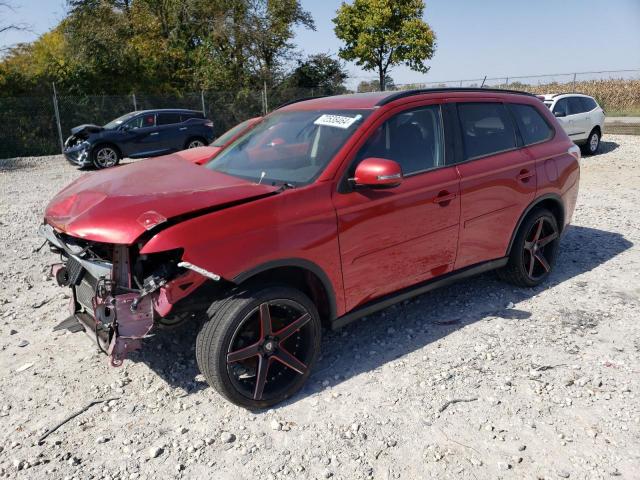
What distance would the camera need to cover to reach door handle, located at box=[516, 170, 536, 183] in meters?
4.42

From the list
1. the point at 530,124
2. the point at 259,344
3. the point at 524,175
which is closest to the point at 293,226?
the point at 259,344

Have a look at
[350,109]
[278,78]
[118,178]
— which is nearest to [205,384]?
[118,178]

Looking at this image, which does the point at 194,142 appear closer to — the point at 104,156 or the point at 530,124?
the point at 104,156

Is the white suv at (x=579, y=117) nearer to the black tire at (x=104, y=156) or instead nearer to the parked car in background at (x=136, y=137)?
the parked car in background at (x=136, y=137)

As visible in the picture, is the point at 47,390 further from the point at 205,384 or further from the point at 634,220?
the point at 634,220

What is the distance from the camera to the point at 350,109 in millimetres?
3701

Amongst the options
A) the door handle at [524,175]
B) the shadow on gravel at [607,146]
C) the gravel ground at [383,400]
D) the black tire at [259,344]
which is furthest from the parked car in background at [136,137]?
the black tire at [259,344]

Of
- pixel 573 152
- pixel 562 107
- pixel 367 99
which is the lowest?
pixel 573 152

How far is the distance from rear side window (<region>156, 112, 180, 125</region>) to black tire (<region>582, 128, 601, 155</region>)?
11805 mm

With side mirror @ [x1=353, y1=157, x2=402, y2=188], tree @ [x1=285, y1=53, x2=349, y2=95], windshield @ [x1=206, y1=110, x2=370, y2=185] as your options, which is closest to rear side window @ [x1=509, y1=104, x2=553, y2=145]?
windshield @ [x1=206, y1=110, x2=370, y2=185]

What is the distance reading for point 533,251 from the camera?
4773 mm

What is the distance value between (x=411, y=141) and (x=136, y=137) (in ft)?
41.8

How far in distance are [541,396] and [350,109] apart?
7.57 ft

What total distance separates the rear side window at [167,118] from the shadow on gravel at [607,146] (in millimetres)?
12404
